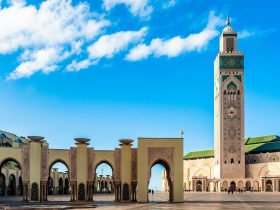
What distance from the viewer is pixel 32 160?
3431 cm

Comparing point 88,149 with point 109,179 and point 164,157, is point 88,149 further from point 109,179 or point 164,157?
point 109,179

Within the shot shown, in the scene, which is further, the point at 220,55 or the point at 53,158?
the point at 220,55

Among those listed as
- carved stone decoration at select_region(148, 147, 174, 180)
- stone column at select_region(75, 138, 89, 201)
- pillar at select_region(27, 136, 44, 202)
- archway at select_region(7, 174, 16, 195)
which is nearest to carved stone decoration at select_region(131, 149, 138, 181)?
carved stone decoration at select_region(148, 147, 174, 180)

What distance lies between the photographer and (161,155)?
3503 cm

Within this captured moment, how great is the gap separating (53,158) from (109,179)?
155 feet

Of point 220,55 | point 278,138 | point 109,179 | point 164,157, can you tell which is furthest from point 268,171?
point 164,157

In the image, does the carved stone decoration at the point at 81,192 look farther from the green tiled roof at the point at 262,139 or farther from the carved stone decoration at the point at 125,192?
the green tiled roof at the point at 262,139

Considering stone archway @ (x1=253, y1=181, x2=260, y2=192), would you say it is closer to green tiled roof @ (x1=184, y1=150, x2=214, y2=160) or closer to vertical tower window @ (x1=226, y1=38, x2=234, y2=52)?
green tiled roof @ (x1=184, y1=150, x2=214, y2=160)

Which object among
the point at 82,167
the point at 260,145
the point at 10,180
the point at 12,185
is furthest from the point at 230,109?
the point at 82,167

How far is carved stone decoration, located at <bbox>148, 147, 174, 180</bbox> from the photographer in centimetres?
3484

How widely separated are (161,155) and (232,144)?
2127 inches

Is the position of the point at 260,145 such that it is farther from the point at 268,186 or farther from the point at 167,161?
the point at 167,161

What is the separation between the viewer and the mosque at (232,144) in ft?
281

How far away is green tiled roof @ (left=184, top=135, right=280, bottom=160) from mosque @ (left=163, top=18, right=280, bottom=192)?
90 mm
